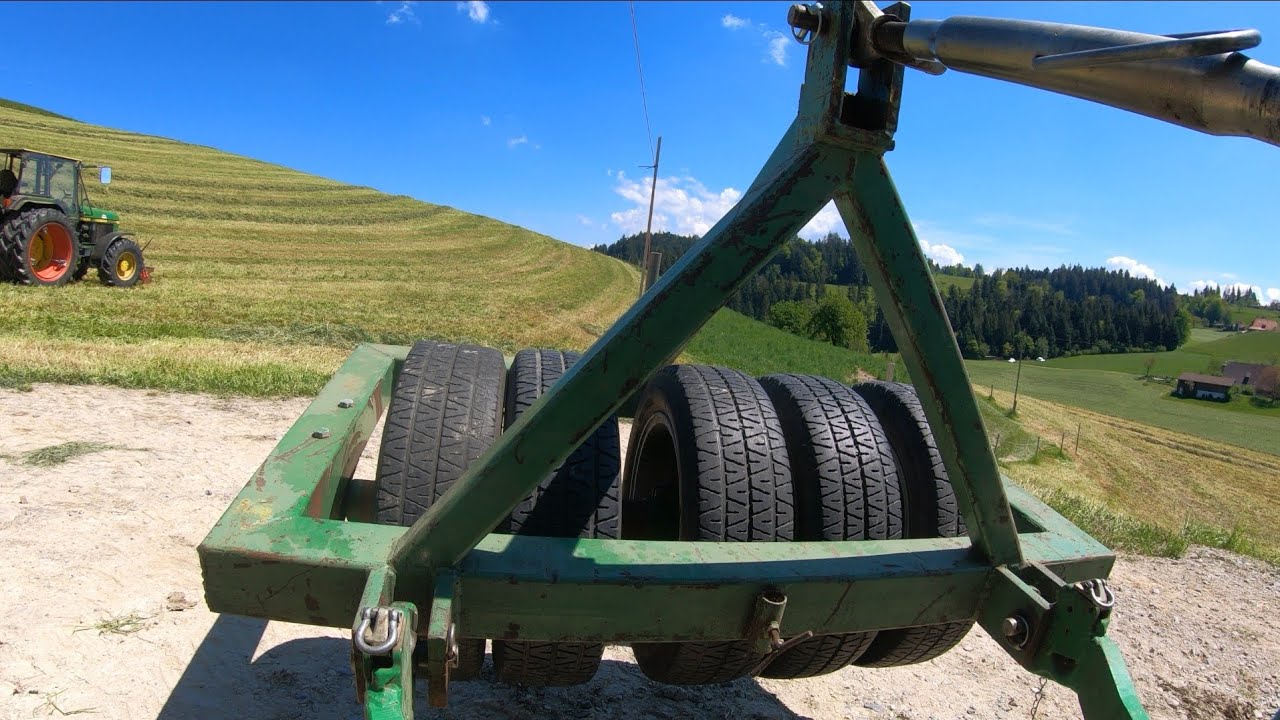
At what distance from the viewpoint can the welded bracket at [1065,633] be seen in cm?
190

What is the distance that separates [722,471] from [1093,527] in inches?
202

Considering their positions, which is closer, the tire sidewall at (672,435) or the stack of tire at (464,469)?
the stack of tire at (464,469)

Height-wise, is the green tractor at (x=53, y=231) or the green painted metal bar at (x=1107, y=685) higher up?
the green tractor at (x=53, y=231)

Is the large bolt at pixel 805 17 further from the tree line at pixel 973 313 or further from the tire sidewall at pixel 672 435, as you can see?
the tree line at pixel 973 313

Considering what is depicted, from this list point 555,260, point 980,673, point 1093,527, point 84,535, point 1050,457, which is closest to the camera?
point 980,673

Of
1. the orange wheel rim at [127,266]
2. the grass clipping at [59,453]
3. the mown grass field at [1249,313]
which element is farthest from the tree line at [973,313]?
the grass clipping at [59,453]

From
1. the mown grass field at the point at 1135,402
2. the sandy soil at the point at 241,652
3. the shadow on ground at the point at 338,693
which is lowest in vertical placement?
the mown grass field at the point at 1135,402

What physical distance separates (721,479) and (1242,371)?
77083 mm

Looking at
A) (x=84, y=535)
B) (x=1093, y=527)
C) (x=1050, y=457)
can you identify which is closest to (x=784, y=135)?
(x=84, y=535)

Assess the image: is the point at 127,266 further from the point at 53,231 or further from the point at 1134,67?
the point at 1134,67

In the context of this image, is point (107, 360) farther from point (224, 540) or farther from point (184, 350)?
point (224, 540)

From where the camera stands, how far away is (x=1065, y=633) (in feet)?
6.39

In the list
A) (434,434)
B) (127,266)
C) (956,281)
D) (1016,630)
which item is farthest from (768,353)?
(956,281)

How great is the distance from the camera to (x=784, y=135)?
6.29 ft
